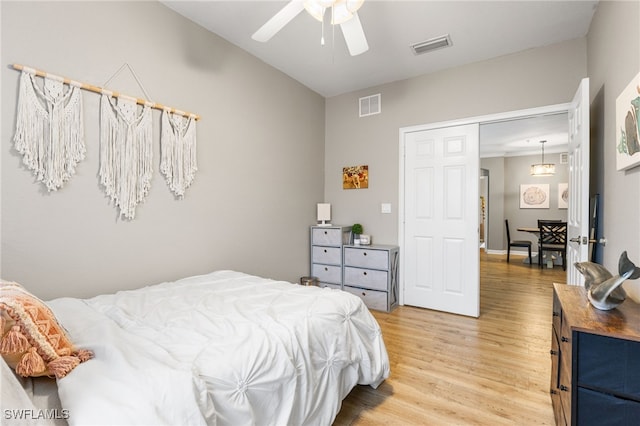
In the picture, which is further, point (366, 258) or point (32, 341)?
point (366, 258)

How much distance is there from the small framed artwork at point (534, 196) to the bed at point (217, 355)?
7.38 meters

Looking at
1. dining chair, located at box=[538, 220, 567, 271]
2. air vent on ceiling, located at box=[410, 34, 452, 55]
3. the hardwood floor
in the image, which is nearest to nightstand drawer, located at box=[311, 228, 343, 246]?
the hardwood floor

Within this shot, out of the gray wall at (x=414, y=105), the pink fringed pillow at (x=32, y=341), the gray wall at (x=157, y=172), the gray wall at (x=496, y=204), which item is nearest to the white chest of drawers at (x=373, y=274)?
the gray wall at (x=414, y=105)

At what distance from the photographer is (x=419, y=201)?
3.59 meters

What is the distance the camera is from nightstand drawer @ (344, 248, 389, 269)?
11.3 feet

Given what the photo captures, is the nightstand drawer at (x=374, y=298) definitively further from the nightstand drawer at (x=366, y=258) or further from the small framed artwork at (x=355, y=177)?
the small framed artwork at (x=355, y=177)

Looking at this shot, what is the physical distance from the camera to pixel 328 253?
12.5ft

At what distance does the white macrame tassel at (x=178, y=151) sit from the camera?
2.31m

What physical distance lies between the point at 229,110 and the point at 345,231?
6.33 feet

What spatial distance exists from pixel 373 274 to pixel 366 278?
4.0 inches

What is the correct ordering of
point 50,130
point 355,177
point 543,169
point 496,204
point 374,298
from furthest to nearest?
point 496,204, point 543,169, point 355,177, point 374,298, point 50,130

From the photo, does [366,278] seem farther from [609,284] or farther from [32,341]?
[32,341]

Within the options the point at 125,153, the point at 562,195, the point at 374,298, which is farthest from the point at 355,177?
the point at 562,195

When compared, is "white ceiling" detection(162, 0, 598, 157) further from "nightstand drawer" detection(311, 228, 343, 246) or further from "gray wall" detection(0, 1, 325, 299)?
"nightstand drawer" detection(311, 228, 343, 246)
